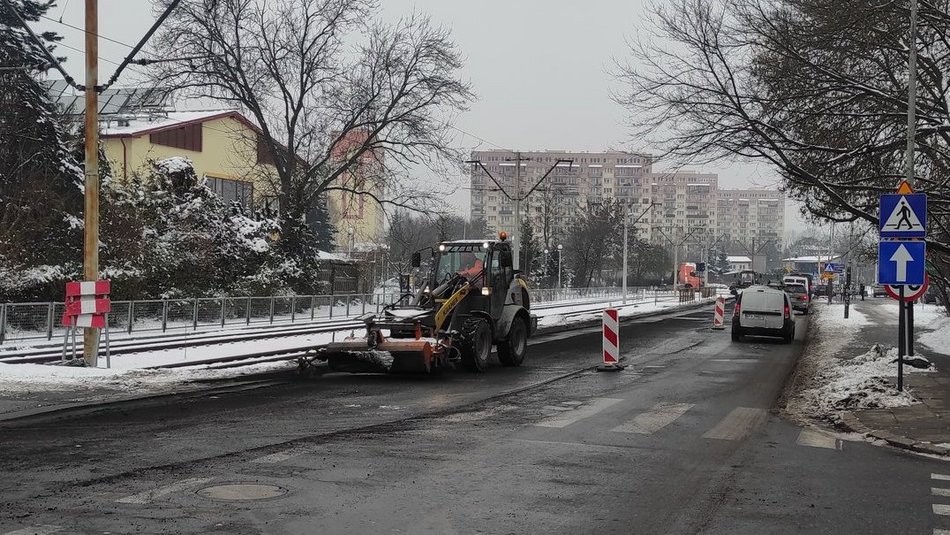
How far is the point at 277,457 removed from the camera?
819 cm

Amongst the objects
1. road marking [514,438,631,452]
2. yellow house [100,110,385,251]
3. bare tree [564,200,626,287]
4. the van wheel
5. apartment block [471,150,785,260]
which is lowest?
the van wheel

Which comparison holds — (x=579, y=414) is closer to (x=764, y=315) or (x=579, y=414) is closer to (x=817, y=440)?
(x=817, y=440)

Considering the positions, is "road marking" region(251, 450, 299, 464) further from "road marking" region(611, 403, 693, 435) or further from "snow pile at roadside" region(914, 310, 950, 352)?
"snow pile at roadside" region(914, 310, 950, 352)

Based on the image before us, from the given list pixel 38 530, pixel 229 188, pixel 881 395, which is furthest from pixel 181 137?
pixel 38 530

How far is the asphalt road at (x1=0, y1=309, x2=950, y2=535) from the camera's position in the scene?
6152mm

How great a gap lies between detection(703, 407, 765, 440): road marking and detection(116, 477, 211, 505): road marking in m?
5.85

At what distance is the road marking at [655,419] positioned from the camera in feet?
34.3

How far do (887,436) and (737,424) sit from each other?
71.2 inches

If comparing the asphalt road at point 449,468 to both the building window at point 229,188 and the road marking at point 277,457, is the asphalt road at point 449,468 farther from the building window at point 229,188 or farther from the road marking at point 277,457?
the building window at point 229,188

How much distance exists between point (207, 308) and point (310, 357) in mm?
12930

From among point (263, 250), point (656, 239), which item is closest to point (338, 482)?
point (263, 250)

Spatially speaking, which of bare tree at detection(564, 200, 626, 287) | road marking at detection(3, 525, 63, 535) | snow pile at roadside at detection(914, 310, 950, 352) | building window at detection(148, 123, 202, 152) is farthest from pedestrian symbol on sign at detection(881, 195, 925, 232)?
bare tree at detection(564, 200, 626, 287)

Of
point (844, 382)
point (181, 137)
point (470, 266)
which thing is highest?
point (181, 137)

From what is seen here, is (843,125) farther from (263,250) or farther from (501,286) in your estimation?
(263,250)
